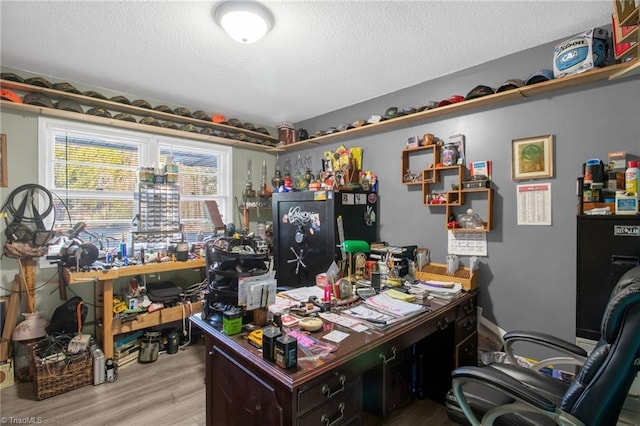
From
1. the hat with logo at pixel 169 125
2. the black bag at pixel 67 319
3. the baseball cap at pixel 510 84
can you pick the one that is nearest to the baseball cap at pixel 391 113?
the baseball cap at pixel 510 84

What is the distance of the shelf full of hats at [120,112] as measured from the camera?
2.50 metres

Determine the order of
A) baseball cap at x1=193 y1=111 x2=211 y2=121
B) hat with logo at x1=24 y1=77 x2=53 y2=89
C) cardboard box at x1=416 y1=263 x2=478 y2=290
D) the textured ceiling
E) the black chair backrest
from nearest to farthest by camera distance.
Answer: the black chair backrest < the textured ceiling < cardboard box at x1=416 y1=263 x2=478 y2=290 < hat with logo at x1=24 y1=77 x2=53 y2=89 < baseball cap at x1=193 y1=111 x2=211 y2=121

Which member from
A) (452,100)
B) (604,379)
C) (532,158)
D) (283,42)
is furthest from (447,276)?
(283,42)

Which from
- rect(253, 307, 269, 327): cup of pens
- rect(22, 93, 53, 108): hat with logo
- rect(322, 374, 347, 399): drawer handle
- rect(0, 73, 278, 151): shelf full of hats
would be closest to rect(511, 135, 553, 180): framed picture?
rect(322, 374, 347, 399): drawer handle

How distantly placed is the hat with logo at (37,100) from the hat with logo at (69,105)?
2.7 inches

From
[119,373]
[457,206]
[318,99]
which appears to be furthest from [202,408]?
[318,99]

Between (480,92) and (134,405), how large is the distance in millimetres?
3542

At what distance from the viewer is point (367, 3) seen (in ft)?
5.75

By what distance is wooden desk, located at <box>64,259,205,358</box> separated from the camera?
2514mm

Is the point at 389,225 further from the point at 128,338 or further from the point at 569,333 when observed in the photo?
the point at 128,338

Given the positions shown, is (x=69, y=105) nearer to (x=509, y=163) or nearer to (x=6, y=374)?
(x=6, y=374)

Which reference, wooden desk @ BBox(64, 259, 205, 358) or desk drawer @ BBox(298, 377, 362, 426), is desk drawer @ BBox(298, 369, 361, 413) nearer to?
desk drawer @ BBox(298, 377, 362, 426)

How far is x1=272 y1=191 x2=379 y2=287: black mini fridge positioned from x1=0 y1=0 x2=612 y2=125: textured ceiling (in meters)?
1.12

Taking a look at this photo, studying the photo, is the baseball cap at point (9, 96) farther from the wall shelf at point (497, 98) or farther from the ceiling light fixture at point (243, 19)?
the wall shelf at point (497, 98)
